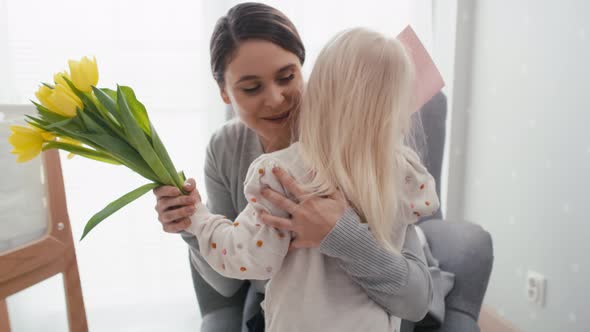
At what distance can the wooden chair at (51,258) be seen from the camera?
1102 millimetres

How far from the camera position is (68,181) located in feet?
5.70

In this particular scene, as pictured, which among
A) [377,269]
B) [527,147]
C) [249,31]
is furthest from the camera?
[527,147]

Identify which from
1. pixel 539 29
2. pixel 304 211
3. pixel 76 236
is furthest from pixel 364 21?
pixel 76 236

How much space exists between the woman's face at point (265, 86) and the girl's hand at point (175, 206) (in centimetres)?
24

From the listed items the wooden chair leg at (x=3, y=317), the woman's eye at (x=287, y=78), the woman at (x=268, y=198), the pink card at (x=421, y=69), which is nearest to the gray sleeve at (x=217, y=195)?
the woman at (x=268, y=198)

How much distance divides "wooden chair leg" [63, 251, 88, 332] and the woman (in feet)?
1.14

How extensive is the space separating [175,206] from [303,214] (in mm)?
235

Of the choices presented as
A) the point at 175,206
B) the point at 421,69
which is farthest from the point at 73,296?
the point at 421,69

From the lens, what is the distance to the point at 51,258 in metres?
1.18

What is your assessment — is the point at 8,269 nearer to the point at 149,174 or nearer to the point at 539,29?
the point at 149,174

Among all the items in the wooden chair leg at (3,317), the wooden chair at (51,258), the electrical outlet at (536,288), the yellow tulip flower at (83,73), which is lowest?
the electrical outlet at (536,288)

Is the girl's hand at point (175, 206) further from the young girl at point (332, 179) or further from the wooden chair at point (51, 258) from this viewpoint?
the wooden chair at point (51, 258)

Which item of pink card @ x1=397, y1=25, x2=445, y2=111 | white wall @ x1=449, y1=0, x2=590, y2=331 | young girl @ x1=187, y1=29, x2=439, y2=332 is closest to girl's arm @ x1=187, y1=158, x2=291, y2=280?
young girl @ x1=187, y1=29, x2=439, y2=332

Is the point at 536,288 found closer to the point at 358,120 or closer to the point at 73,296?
the point at 358,120
